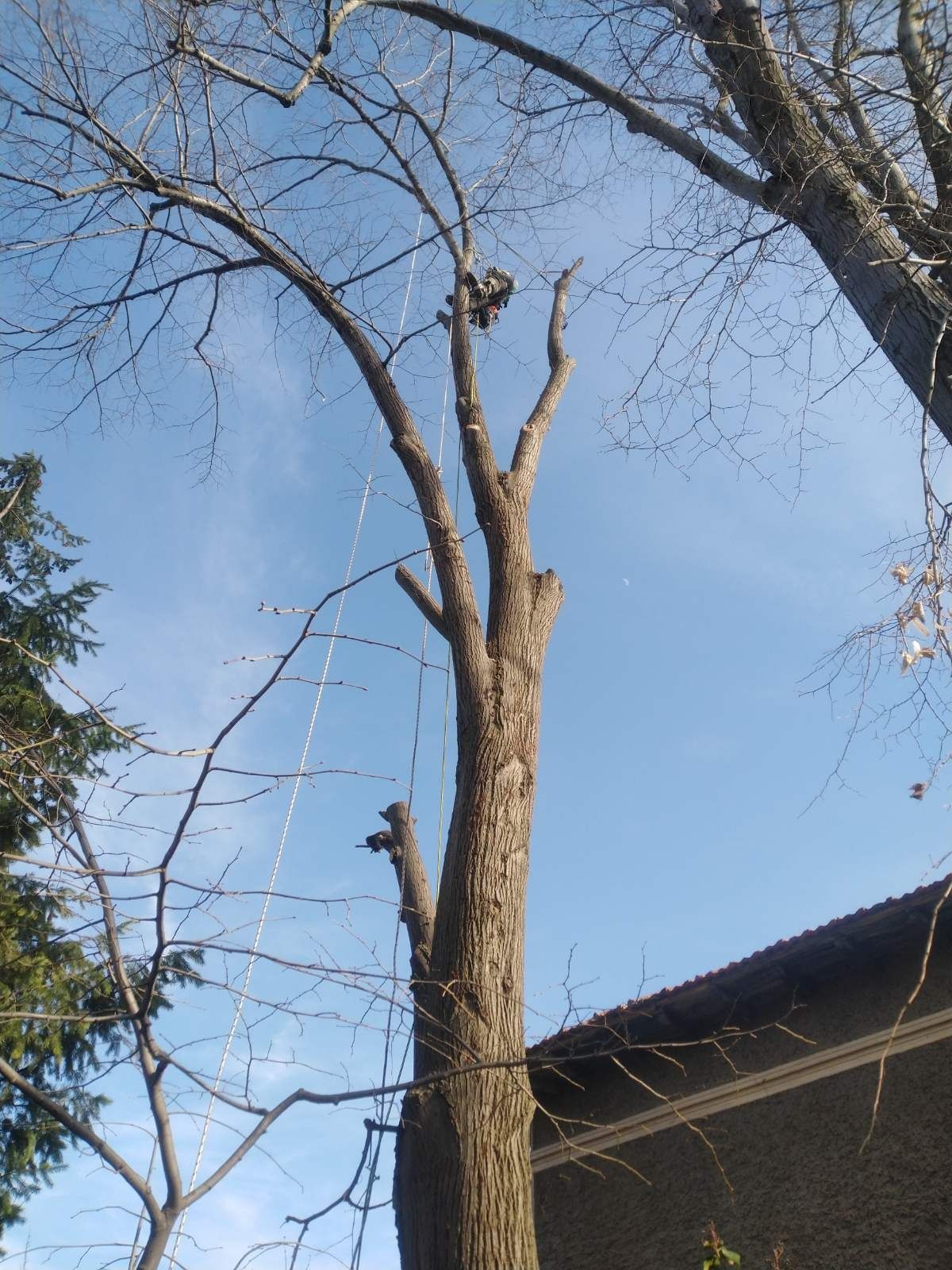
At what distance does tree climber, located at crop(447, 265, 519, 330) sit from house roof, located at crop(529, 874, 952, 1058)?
3733 mm

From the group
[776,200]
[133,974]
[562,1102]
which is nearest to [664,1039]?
[562,1102]

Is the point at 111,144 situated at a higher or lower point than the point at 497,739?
higher

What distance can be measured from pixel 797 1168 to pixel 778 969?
0.96 m

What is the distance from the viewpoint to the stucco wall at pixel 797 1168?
4.82 metres

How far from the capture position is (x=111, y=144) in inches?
163

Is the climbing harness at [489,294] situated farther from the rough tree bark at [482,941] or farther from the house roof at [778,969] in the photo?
the house roof at [778,969]

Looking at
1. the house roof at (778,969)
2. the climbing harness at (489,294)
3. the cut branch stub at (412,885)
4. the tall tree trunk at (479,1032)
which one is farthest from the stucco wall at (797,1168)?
the climbing harness at (489,294)

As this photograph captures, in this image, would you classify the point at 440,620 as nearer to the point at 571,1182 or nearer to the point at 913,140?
the point at 913,140

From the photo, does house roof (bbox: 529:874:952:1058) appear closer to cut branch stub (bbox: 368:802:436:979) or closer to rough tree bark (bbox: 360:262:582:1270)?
cut branch stub (bbox: 368:802:436:979)

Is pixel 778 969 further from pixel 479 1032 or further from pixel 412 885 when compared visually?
pixel 479 1032

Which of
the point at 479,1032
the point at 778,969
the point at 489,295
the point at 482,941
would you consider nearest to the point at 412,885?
the point at 482,941

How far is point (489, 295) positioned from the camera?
5668mm

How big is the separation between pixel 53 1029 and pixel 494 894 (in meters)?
5.79

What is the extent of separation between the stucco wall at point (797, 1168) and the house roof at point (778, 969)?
181mm
